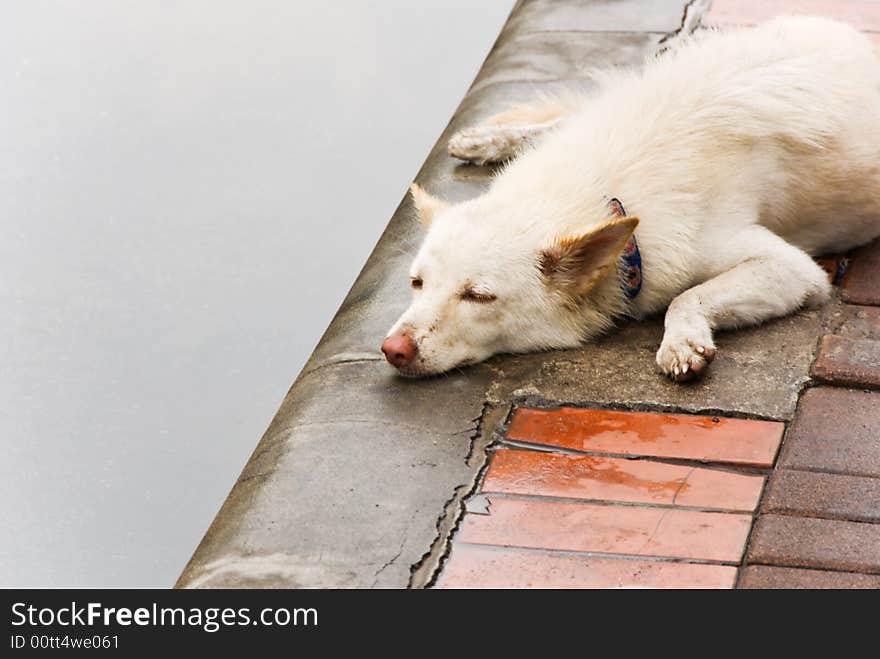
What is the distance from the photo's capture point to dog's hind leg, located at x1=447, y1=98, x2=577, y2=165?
14.3ft

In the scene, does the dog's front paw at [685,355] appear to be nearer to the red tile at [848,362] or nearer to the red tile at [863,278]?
the red tile at [848,362]

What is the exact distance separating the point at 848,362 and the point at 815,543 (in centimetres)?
77

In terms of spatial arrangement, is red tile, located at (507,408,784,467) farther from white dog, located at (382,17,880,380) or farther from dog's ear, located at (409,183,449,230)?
dog's ear, located at (409,183,449,230)

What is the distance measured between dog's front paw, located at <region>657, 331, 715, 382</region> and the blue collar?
214 millimetres

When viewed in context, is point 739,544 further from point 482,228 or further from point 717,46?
point 717,46

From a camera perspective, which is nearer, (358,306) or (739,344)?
(739,344)

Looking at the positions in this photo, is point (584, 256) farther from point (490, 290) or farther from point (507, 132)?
point (507, 132)

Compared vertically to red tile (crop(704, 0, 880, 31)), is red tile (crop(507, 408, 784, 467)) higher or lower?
higher

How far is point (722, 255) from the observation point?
11.4ft

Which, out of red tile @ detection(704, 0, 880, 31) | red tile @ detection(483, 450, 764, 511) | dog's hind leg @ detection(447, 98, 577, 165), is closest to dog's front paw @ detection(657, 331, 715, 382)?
red tile @ detection(483, 450, 764, 511)

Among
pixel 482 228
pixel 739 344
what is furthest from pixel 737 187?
pixel 482 228

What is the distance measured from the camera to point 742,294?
11.2 ft

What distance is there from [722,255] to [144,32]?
3882 millimetres

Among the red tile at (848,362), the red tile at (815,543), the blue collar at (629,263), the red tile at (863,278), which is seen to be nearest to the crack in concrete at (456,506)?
the blue collar at (629,263)
